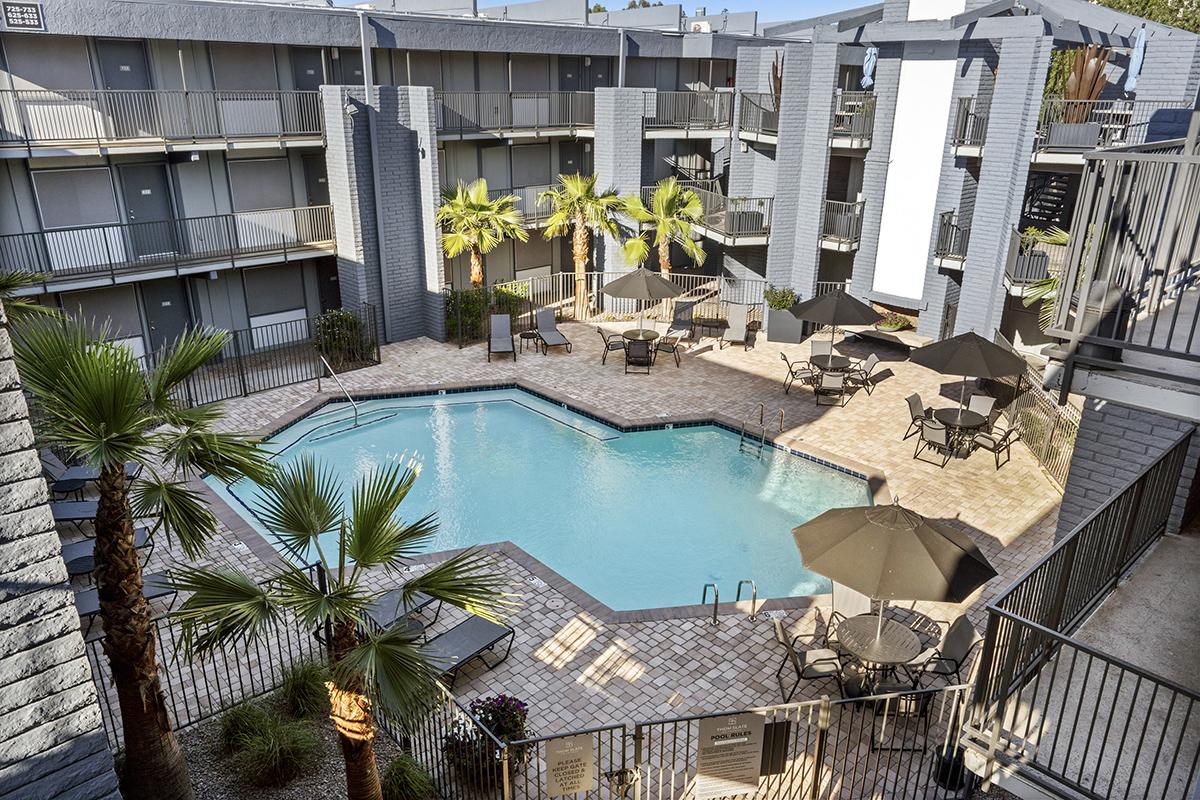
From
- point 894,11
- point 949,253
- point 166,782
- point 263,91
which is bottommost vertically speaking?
point 166,782

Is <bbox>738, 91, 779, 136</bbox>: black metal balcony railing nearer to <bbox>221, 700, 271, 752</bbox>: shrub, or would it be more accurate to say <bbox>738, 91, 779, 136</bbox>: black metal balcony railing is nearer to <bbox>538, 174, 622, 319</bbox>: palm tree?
<bbox>538, 174, 622, 319</bbox>: palm tree

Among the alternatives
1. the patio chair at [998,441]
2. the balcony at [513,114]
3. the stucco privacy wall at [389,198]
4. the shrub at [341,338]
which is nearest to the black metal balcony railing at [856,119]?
the balcony at [513,114]

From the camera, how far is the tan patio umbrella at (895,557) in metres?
8.23

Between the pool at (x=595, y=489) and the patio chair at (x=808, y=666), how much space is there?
2709 mm

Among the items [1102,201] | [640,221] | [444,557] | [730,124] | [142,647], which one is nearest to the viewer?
[1102,201]

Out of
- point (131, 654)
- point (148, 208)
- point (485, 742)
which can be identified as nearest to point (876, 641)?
point (485, 742)

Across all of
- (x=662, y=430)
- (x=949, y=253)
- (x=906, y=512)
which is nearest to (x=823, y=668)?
(x=906, y=512)

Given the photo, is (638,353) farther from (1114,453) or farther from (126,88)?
(126,88)

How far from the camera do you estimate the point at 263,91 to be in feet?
65.3

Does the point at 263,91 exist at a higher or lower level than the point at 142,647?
higher

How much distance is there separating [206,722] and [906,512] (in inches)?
308

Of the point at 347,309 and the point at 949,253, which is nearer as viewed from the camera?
the point at 949,253

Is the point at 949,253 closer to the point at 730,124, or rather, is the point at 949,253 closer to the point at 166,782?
the point at 730,124

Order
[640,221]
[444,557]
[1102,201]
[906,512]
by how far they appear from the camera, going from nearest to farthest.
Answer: [1102,201] < [906,512] < [444,557] < [640,221]
